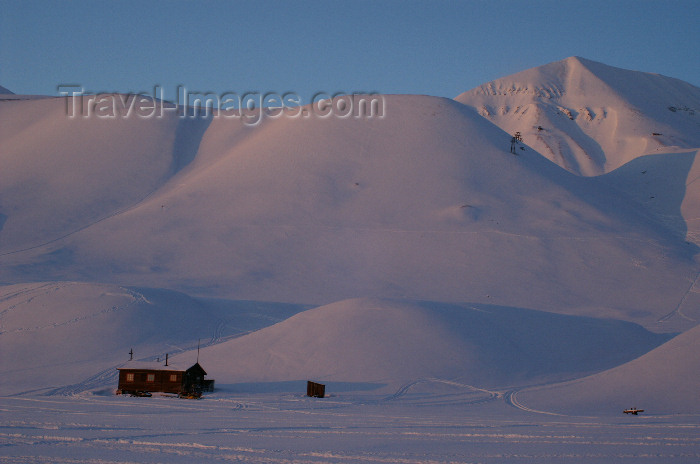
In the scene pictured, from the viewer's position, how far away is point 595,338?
38.4 m

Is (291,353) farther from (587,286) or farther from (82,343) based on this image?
(587,286)

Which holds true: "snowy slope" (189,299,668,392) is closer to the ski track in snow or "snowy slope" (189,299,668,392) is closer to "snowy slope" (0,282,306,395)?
"snowy slope" (0,282,306,395)

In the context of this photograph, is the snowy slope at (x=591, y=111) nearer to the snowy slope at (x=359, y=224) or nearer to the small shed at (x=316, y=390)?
the snowy slope at (x=359, y=224)

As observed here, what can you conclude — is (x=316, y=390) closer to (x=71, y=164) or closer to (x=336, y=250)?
(x=336, y=250)

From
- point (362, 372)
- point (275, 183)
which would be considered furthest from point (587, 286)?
point (275, 183)

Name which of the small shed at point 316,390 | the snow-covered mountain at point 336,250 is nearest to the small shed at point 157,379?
the snow-covered mountain at point 336,250

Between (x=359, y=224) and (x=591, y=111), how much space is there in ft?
268

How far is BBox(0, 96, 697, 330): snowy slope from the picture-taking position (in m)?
49.9

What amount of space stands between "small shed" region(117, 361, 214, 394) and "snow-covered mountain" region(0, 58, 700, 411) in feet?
7.62

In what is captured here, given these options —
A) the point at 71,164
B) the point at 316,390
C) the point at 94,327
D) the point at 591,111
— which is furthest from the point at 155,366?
the point at 591,111

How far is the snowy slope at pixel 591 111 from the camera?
106 m

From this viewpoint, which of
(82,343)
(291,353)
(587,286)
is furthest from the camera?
(587,286)

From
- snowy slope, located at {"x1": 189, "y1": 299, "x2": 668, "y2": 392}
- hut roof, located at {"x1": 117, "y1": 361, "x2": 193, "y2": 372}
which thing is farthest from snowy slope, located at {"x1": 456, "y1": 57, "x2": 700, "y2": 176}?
hut roof, located at {"x1": 117, "y1": 361, "x2": 193, "y2": 372}

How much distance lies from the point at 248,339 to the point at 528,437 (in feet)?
73.3
